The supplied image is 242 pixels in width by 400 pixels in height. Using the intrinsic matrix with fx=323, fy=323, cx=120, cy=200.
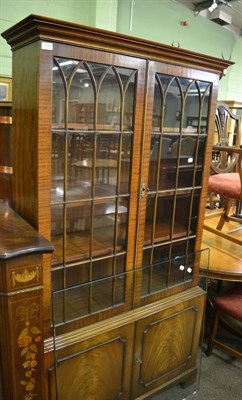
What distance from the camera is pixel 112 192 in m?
1.38

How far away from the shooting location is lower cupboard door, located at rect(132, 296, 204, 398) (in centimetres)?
158

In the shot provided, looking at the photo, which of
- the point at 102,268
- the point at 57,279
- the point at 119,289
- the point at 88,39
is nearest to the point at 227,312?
the point at 119,289

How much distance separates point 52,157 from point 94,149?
193mm

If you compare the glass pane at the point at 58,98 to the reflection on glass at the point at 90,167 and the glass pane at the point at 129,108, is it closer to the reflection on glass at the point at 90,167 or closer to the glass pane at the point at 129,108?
the reflection on glass at the point at 90,167

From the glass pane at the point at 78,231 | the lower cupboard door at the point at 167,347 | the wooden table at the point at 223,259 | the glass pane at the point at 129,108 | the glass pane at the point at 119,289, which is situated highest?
the glass pane at the point at 129,108

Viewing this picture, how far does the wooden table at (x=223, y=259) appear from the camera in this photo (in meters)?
2.04

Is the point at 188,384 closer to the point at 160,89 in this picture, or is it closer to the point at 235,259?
the point at 235,259

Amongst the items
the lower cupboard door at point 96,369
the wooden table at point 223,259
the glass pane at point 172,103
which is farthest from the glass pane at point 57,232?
the wooden table at point 223,259

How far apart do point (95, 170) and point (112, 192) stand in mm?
125

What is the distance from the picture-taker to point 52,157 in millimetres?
1167

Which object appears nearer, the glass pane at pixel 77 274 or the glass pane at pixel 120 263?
the glass pane at pixel 77 274

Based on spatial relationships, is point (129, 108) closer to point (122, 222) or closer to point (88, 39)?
point (88, 39)

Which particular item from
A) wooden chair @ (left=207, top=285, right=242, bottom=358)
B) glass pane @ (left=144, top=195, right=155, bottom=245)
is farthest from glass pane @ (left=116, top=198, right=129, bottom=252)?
wooden chair @ (left=207, top=285, right=242, bottom=358)

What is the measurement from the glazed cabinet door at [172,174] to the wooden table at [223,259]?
0.25 m
